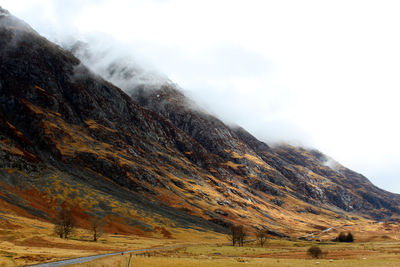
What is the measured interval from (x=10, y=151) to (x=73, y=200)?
4291cm

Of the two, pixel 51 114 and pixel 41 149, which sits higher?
pixel 51 114

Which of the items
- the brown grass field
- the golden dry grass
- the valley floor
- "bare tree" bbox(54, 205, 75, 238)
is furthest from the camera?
"bare tree" bbox(54, 205, 75, 238)

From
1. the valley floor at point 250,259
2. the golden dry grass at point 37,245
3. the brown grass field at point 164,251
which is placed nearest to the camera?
the golden dry grass at point 37,245

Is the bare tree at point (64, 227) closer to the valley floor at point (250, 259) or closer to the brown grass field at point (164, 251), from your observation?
the brown grass field at point (164, 251)

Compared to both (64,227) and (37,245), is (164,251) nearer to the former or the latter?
(37,245)

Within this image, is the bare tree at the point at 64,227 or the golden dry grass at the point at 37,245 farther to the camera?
the bare tree at the point at 64,227

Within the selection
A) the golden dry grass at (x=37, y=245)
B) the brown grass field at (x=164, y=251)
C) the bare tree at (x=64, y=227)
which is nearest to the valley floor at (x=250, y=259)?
the brown grass field at (x=164, y=251)

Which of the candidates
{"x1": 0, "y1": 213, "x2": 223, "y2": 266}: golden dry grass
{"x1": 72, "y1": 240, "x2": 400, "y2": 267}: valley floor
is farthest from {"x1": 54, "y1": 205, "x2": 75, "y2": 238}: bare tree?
{"x1": 72, "y1": 240, "x2": 400, "y2": 267}: valley floor

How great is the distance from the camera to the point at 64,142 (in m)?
→ 178

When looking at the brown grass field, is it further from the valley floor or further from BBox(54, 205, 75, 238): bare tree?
BBox(54, 205, 75, 238): bare tree

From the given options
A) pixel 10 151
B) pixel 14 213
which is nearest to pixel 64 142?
pixel 10 151

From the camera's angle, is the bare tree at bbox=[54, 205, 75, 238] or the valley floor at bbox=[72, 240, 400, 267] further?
the bare tree at bbox=[54, 205, 75, 238]

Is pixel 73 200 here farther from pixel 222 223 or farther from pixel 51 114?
pixel 51 114

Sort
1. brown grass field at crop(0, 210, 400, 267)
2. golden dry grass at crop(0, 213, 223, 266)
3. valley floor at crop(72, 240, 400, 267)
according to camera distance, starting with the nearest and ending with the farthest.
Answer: golden dry grass at crop(0, 213, 223, 266) < valley floor at crop(72, 240, 400, 267) < brown grass field at crop(0, 210, 400, 267)
